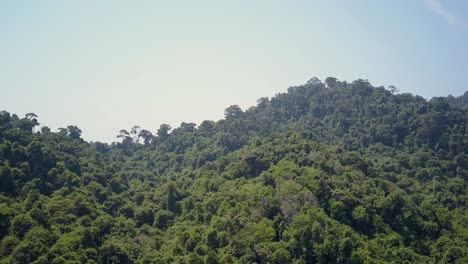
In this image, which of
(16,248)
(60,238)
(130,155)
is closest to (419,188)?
(60,238)

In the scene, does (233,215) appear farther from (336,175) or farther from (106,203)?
(106,203)

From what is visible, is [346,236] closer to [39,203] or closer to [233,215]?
[233,215]

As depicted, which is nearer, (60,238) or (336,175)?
(60,238)

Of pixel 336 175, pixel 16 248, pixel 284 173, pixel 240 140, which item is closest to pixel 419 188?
pixel 336 175

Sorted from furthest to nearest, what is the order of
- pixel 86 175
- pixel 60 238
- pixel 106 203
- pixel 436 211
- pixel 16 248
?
pixel 86 175 < pixel 106 203 < pixel 436 211 < pixel 60 238 < pixel 16 248

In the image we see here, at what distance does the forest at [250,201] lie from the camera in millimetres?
36781

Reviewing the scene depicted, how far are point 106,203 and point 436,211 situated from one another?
35385mm

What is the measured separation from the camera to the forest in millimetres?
36781

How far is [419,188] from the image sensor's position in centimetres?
5578

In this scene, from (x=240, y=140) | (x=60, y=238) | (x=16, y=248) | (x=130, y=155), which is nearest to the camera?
(x=16, y=248)

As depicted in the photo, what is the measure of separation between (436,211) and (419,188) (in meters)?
11.2

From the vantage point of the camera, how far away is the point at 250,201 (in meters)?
42.8

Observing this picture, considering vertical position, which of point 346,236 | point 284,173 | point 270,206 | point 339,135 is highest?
point 339,135

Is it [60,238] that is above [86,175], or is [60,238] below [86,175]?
below
